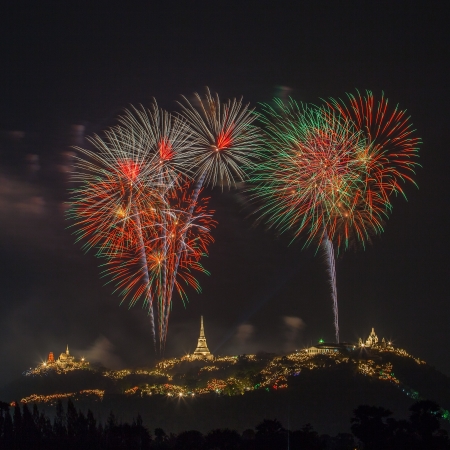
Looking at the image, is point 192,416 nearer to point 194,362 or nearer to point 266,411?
point 266,411

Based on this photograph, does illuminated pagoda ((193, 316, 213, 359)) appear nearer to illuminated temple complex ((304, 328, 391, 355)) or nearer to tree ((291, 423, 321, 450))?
illuminated temple complex ((304, 328, 391, 355))

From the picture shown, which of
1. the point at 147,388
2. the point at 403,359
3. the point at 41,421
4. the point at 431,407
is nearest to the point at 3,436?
the point at 41,421

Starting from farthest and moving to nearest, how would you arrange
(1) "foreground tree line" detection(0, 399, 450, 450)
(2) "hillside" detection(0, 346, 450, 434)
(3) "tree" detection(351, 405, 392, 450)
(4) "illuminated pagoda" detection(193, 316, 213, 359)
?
(4) "illuminated pagoda" detection(193, 316, 213, 359) → (2) "hillside" detection(0, 346, 450, 434) → (1) "foreground tree line" detection(0, 399, 450, 450) → (3) "tree" detection(351, 405, 392, 450)

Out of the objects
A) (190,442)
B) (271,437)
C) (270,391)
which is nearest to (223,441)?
(190,442)

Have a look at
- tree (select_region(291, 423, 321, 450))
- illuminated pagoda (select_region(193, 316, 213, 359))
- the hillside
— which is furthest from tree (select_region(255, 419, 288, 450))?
illuminated pagoda (select_region(193, 316, 213, 359))

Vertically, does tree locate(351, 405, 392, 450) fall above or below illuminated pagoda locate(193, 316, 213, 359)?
below
